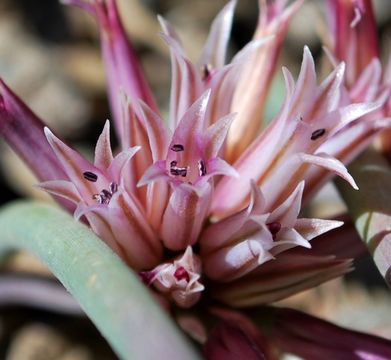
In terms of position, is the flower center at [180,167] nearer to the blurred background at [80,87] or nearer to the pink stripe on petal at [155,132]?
the pink stripe on petal at [155,132]

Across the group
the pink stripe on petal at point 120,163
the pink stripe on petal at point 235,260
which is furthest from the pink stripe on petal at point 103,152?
the pink stripe on petal at point 235,260

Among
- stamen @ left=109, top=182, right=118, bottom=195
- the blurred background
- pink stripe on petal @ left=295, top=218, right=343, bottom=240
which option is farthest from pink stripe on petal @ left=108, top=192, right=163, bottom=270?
the blurred background

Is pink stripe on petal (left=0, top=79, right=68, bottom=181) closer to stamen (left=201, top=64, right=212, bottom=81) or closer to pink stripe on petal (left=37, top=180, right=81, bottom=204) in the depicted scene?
pink stripe on petal (left=37, top=180, right=81, bottom=204)

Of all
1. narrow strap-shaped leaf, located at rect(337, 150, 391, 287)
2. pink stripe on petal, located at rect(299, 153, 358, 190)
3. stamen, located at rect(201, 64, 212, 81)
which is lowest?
narrow strap-shaped leaf, located at rect(337, 150, 391, 287)

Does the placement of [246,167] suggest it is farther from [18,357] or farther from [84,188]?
[18,357]

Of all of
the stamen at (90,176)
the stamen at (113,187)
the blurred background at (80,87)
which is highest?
the stamen at (90,176)

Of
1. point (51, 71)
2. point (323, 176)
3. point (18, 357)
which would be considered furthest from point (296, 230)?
point (51, 71)

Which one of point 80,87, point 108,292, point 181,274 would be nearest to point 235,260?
point 181,274
